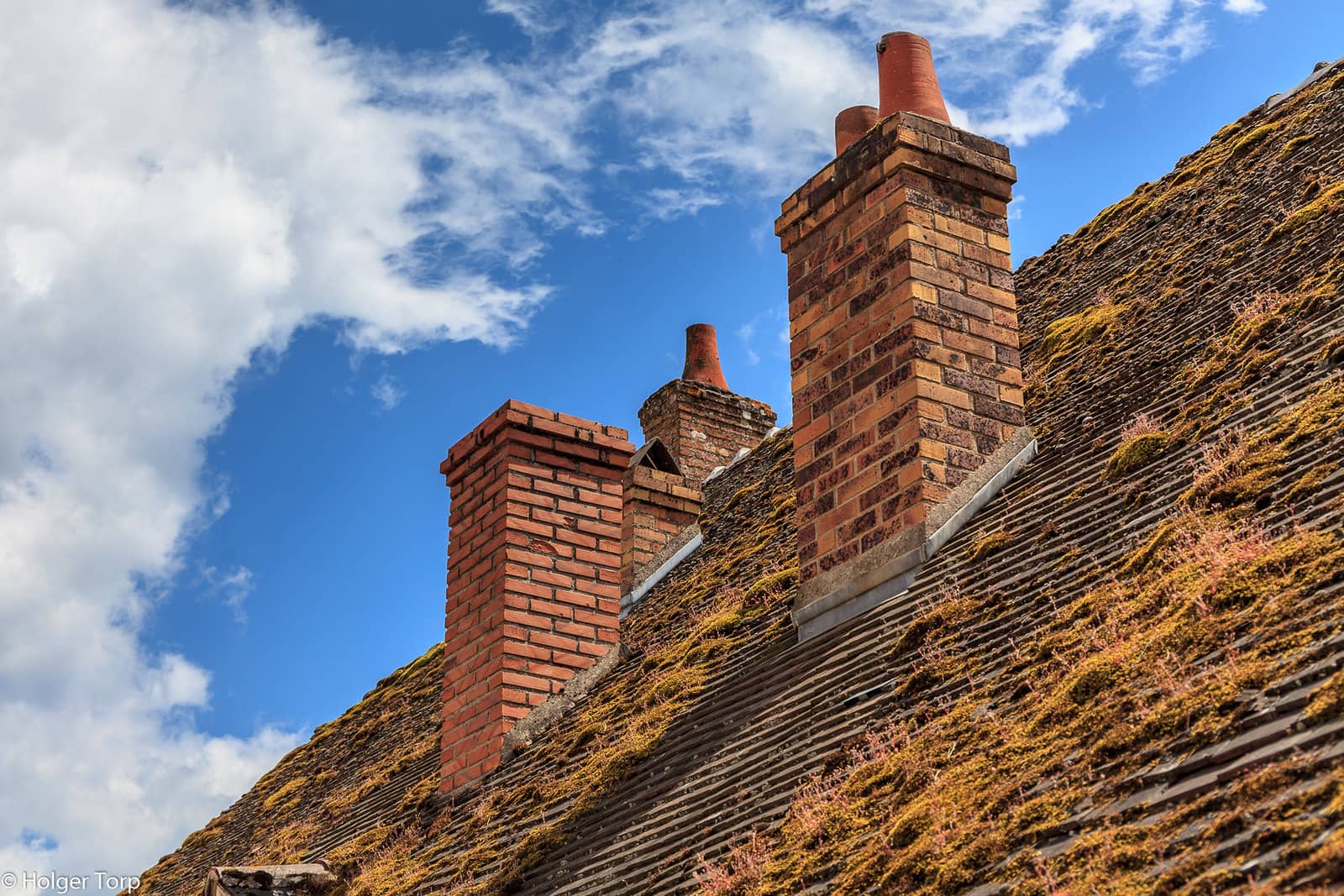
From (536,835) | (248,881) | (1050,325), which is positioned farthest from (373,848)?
(1050,325)

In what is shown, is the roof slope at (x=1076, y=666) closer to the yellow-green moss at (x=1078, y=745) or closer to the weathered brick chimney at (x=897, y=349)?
the yellow-green moss at (x=1078, y=745)

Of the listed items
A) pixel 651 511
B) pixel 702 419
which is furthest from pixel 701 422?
pixel 651 511

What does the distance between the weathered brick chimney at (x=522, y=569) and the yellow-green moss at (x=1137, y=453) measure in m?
4.75

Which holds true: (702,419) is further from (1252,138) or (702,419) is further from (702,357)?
(1252,138)

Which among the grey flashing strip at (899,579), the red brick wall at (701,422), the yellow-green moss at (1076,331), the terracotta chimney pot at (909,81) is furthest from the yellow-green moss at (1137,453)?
the red brick wall at (701,422)

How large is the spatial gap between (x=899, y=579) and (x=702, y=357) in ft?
38.6

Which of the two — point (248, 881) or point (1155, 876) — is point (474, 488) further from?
point (1155, 876)

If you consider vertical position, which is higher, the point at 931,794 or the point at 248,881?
the point at 248,881

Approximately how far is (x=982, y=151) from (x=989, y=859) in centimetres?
484

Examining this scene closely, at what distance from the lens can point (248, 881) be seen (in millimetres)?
9000

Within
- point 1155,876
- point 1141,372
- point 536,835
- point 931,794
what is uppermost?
point 1141,372

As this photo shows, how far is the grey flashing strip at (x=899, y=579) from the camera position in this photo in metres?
6.76

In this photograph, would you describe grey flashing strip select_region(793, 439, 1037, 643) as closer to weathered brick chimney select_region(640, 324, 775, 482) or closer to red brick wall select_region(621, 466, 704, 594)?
red brick wall select_region(621, 466, 704, 594)

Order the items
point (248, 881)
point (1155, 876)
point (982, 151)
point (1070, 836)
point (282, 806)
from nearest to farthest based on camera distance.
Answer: point (1155, 876) → point (1070, 836) → point (982, 151) → point (248, 881) → point (282, 806)
